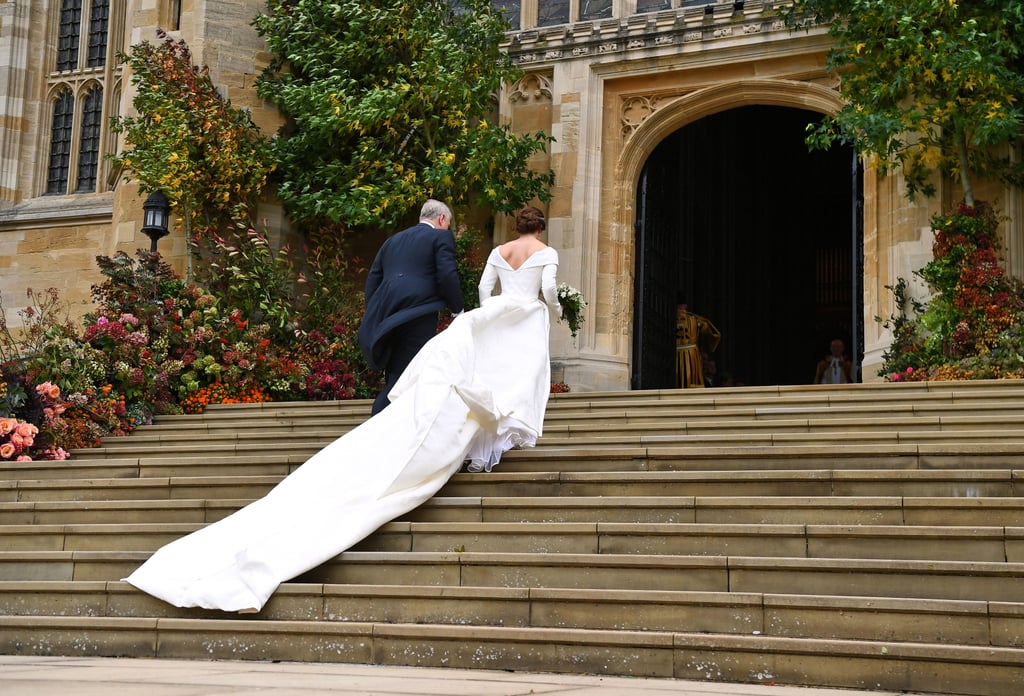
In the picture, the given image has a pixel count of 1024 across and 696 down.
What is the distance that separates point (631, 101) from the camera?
45.3ft

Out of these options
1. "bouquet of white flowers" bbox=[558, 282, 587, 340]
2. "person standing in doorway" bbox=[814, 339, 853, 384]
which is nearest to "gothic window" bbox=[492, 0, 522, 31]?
"bouquet of white flowers" bbox=[558, 282, 587, 340]

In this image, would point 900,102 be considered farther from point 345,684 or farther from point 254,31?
point 345,684

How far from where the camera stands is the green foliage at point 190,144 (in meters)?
13.2

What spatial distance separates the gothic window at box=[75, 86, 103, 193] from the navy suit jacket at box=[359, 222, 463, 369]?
40.7 feet

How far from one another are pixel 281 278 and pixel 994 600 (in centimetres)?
988

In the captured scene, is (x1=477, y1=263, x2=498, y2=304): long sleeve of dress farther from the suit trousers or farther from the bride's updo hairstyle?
the suit trousers

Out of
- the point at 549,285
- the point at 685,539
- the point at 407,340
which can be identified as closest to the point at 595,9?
the point at 549,285

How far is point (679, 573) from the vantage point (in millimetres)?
5180

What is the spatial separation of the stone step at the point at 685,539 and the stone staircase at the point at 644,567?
0.01 metres

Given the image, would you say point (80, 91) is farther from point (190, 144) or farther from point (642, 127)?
point (642, 127)

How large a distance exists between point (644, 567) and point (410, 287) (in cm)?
291

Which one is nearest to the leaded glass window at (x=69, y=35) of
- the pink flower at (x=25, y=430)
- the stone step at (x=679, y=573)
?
the pink flower at (x=25, y=430)

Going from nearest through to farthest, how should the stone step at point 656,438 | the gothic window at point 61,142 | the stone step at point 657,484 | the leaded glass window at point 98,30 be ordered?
1. the stone step at point 657,484
2. the stone step at point 656,438
3. the gothic window at point 61,142
4. the leaded glass window at point 98,30

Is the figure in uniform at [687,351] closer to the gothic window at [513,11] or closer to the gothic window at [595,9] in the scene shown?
the gothic window at [595,9]
